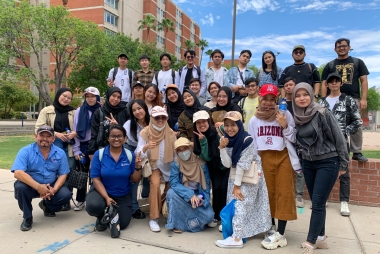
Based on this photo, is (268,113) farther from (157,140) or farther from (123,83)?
(123,83)

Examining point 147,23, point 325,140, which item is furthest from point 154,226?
point 147,23

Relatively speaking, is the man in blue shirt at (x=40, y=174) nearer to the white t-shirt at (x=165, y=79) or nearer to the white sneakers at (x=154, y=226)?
the white sneakers at (x=154, y=226)

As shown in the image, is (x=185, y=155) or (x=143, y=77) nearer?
(x=185, y=155)

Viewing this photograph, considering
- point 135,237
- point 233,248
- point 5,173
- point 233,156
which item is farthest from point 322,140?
point 5,173

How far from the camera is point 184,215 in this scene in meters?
3.78

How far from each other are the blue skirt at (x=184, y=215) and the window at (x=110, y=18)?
41.1 meters

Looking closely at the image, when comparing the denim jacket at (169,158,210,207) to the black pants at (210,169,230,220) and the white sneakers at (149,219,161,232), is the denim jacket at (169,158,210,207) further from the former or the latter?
the white sneakers at (149,219,161,232)

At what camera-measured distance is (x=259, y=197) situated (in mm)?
3500

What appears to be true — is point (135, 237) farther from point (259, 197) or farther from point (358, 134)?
point (358, 134)

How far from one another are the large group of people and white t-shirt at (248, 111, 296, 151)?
0.04 feet

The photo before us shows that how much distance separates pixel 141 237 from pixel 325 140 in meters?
2.38

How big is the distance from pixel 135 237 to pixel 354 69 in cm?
420

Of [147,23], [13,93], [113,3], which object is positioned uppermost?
[113,3]

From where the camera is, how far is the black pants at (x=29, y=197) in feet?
12.3
